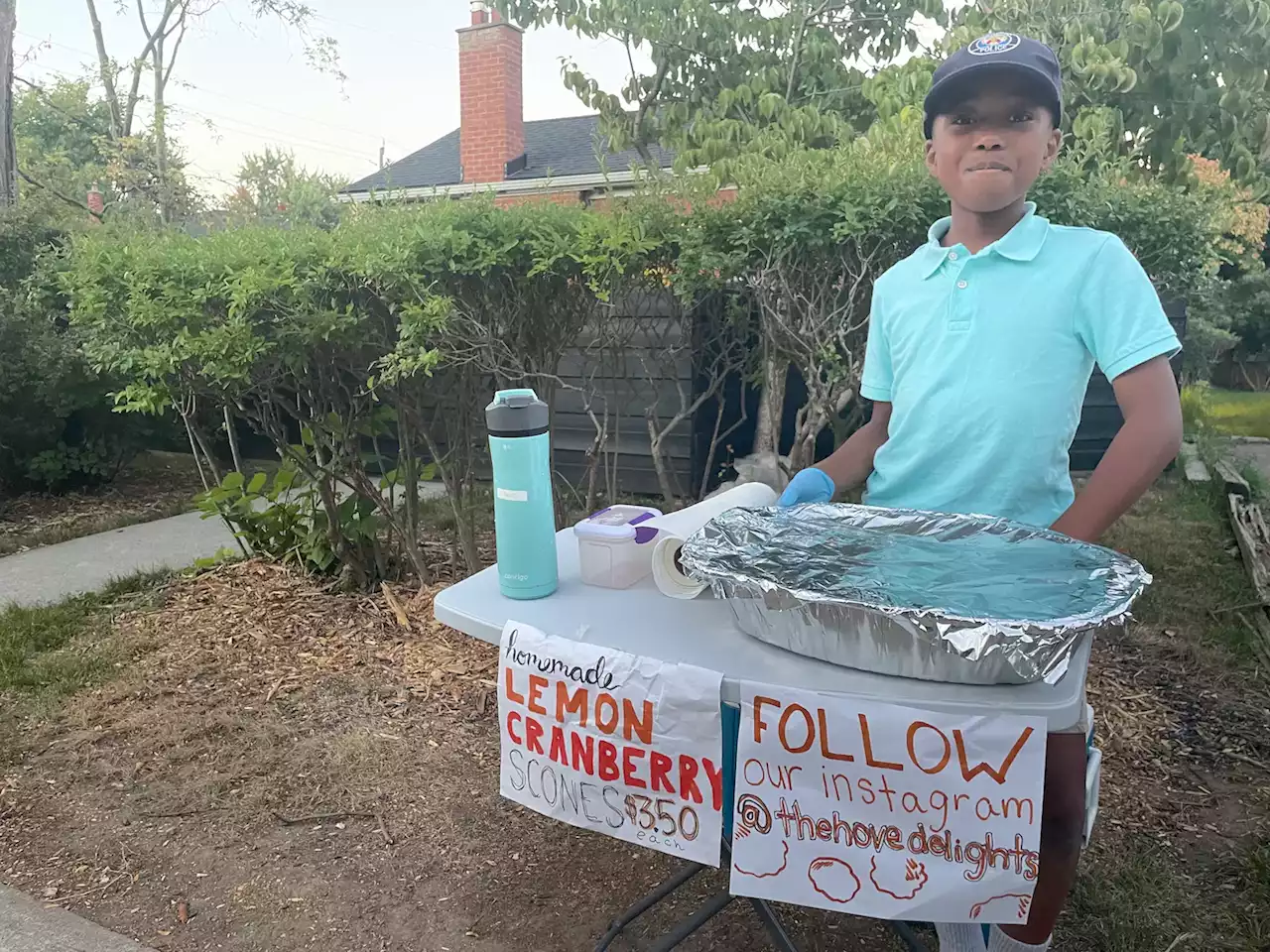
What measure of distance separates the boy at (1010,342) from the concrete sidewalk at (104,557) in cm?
433

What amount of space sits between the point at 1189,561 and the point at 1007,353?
405 centimetres

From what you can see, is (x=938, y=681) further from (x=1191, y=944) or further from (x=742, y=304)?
(x=742, y=304)

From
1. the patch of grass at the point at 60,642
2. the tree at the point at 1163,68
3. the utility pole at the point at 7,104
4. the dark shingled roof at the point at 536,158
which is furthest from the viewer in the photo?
the dark shingled roof at the point at 536,158

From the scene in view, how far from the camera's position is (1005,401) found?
165cm

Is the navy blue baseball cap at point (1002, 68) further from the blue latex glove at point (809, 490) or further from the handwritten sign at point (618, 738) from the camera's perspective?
the handwritten sign at point (618, 738)

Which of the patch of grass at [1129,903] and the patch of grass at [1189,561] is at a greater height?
the patch of grass at [1189,561]

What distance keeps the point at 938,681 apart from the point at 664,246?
2547mm

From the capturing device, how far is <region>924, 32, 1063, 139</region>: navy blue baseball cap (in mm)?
1562

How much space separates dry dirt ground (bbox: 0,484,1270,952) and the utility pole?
5.03 meters

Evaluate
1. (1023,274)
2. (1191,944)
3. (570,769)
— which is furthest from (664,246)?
(1191,944)

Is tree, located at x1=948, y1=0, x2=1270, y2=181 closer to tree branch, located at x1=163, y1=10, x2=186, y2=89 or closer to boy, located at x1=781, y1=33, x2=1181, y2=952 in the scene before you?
boy, located at x1=781, y1=33, x2=1181, y2=952

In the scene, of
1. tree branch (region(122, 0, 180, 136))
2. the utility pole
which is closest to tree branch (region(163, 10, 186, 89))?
tree branch (region(122, 0, 180, 136))

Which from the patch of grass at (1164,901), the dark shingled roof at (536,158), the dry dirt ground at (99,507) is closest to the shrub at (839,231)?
the patch of grass at (1164,901)

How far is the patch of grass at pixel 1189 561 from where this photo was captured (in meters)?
4.01
